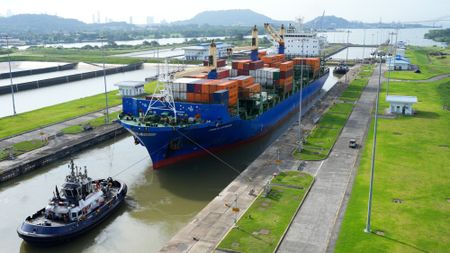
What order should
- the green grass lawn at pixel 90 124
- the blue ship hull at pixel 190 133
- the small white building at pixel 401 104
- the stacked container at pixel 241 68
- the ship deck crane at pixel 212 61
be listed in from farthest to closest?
the stacked container at pixel 241 68 < the small white building at pixel 401 104 < the ship deck crane at pixel 212 61 < the green grass lawn at pixel 90 124 < the blue ship hull at pixel 190 133

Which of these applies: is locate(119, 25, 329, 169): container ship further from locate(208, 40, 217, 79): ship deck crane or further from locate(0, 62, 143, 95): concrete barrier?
locate(0, 62, 143, 95): concrete barrier

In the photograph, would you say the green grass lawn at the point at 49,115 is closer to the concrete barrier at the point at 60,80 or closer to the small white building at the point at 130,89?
the small white building at the point at 130,89

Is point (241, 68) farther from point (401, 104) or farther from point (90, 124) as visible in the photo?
point (401, 104)

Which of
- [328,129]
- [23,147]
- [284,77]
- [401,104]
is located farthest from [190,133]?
[401,104]

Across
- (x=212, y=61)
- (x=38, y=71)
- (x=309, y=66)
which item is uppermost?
(x=212, y=61)

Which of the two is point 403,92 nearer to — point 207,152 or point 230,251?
point 207,152

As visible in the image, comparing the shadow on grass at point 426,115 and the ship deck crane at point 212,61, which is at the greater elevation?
the ship deck crane at point 212,61

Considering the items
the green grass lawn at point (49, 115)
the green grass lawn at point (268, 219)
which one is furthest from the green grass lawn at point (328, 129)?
the green grass lawn at point (49, 115)
